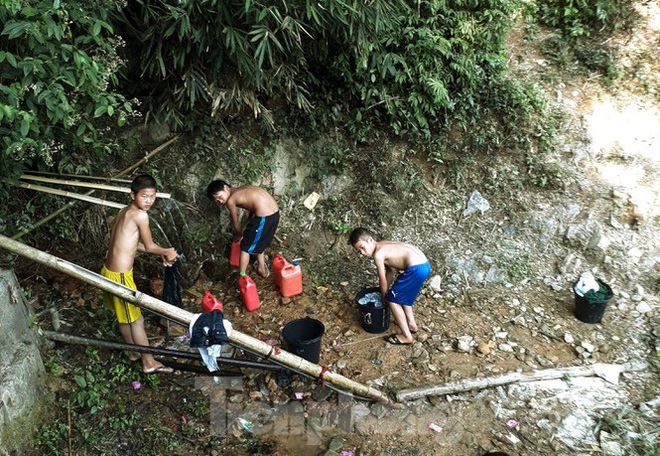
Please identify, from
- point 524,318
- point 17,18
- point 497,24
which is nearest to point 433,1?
point 497,24

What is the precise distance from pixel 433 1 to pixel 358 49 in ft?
4.21

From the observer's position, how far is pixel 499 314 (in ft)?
16.7

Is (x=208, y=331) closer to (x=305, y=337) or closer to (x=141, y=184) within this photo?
(x=141, y=184)

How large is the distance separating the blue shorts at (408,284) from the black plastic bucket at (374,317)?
18 centimetres

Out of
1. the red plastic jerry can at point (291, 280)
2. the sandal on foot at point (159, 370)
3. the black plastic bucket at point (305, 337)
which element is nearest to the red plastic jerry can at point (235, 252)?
the red plastic jerry can at point (291, 280)

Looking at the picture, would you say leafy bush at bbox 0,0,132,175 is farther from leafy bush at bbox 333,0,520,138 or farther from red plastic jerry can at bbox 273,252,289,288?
leafy bush at bbox 333,0,520,138

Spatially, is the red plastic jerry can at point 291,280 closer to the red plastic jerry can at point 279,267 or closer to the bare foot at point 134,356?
the red plastic jerry can at point 279,267

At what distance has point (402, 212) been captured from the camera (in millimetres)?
5867

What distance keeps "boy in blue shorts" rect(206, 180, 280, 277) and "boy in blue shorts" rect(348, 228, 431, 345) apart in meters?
1.04

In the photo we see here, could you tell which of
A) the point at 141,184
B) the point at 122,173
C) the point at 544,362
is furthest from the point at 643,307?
the point at 122,173

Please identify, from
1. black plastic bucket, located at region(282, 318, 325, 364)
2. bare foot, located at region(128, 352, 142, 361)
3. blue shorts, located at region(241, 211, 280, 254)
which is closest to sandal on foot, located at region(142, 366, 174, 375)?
bare foot, located at region(128, 352, 142, 361)

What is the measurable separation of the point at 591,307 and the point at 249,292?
3.62 m

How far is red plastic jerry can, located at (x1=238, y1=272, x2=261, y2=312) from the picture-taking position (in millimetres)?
5066

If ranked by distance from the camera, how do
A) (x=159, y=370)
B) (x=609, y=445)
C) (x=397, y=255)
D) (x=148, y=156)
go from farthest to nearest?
(x=148, y=156) < (x=397, y=255) < (x=159, y=370) < (x=609, y=445)
